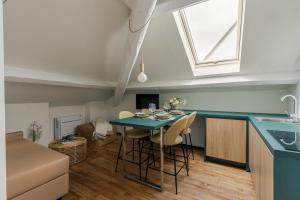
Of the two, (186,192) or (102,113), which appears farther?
(102,113)

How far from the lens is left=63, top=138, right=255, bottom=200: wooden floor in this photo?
6.01 ft

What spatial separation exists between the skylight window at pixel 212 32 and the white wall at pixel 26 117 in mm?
3146

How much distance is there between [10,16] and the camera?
1.64 metres

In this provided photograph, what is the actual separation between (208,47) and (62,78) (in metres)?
2.80

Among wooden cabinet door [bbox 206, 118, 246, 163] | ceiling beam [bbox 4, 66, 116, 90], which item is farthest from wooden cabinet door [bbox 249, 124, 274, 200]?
ceiling beam [bbox 4, 66, 116, 90]

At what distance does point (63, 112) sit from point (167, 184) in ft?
10.2

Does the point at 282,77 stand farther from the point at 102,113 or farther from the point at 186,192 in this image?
the point at 102,113

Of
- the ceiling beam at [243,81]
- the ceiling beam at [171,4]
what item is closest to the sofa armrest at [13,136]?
the ceiling beam at [243,81]

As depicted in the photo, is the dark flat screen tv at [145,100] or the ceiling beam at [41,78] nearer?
the ceiling beam at [41,78]

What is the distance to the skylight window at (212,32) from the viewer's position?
2205 millimetres

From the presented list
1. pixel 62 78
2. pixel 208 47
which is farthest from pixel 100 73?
pixel 208 47

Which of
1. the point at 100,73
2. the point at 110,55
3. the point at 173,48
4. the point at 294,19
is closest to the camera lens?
the point at 294,19

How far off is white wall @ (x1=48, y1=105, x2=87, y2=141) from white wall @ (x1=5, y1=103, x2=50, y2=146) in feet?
0.94

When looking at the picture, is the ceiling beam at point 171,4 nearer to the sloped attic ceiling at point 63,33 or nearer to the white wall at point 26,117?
the sloped attic ceiling at point 63,33
